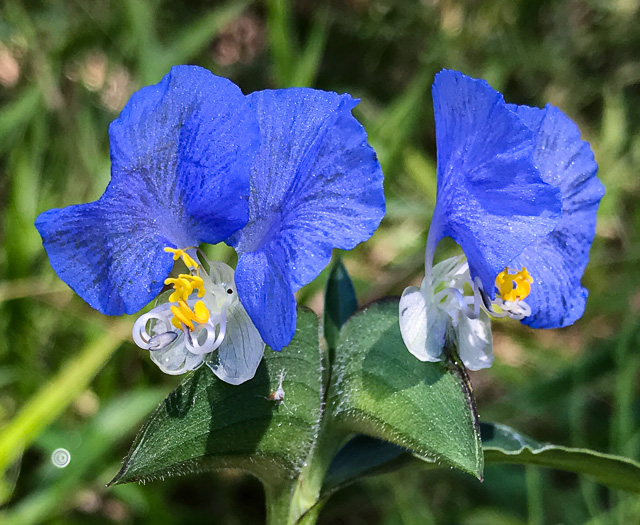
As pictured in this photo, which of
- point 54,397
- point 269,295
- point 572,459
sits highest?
point 269,295

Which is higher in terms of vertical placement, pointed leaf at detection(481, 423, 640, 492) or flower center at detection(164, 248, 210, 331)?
flower center at detection(164, 248, 210, 331)

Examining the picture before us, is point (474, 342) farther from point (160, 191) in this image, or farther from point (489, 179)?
point (160, 191)

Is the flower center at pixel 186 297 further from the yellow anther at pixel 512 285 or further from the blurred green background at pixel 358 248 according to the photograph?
the blurred green background at pixel 358 248

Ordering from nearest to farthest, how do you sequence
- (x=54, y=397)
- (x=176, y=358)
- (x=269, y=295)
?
(x=269, y=295) → (x=176, y=358) → (x=54, y=397)

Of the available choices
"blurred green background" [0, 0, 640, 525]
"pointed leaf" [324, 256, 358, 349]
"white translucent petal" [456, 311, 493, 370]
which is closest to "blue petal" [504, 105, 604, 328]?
"white translucent petal" [456, 311, 493, 370]

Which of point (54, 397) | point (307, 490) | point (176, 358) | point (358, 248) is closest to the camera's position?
point (176, 358)

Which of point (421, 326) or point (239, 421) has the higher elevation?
point (421, 326)

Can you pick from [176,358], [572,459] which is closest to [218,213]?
[176,358]

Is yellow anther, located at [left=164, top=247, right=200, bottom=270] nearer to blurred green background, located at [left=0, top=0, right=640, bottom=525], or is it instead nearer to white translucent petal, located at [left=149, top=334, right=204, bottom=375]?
white translucent petal, located at [left=149, top=334, right=204, bottom=375]
